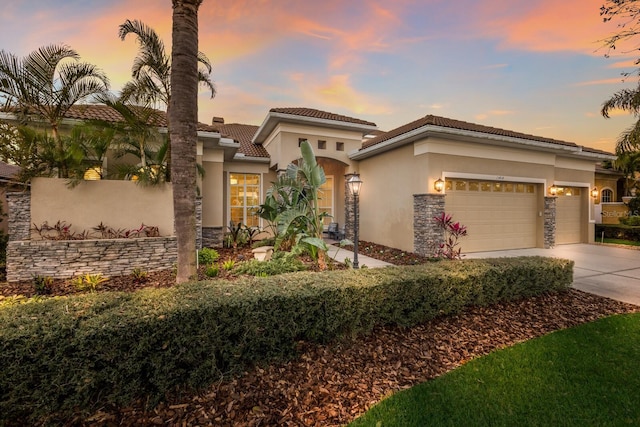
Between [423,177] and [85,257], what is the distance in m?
10.5

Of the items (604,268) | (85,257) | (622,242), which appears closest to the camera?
(85,257)

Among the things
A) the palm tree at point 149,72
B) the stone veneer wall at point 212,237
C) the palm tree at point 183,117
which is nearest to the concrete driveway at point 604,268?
the palm tree at point 183,117

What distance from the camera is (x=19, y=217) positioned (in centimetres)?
719

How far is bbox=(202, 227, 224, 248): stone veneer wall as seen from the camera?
11031 mm

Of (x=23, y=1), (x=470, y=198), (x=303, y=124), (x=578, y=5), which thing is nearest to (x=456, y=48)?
(x=578, y=5)

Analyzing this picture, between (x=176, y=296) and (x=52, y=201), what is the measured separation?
7309 mm

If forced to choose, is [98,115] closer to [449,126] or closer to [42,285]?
[42,285]

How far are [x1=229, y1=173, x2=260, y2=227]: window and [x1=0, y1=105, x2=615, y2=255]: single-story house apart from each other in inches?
1.9

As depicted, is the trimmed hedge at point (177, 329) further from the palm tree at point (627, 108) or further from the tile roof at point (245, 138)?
the palm tree at point (627, 108)

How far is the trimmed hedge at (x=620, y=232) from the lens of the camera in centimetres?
1416

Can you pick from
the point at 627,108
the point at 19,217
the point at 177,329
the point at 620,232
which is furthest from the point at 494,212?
the point at 19,217

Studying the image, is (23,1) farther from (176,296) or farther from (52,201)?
(176,296)

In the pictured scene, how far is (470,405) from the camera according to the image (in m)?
2.70

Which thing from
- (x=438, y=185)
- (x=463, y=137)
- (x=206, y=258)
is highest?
(x=463, y=137)
